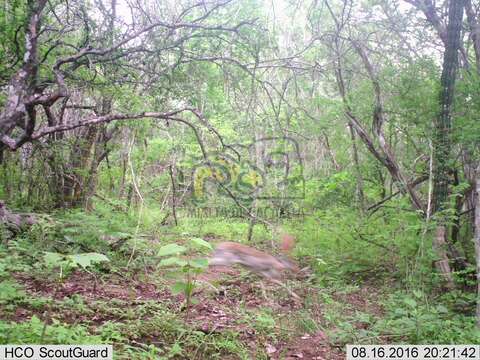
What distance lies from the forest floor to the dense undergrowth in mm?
17

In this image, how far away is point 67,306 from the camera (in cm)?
376

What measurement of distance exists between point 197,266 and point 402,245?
385 centimetres

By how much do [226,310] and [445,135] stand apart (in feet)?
11.4

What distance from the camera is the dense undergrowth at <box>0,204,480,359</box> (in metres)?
3.40

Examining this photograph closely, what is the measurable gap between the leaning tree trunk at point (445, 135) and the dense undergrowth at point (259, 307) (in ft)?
0.75

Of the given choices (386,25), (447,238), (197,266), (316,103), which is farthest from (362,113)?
(197,266)

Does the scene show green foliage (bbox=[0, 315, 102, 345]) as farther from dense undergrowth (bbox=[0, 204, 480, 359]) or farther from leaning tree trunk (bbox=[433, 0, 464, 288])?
leaning tree trunk (bbox=[433, 0, 464, 288])

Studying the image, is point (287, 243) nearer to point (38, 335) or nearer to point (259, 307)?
point (259, 307)

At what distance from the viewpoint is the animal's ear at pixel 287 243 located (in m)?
8.74

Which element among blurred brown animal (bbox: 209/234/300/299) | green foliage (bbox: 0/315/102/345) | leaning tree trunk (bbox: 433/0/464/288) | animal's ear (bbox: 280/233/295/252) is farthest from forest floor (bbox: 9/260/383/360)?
animal's ear (bbox: 280/233/295/252)

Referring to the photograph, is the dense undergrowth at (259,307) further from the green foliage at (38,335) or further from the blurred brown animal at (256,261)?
the blurred brown animal at (256,261)

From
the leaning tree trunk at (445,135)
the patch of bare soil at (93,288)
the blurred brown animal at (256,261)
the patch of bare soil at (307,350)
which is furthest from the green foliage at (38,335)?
the leaning tree trunk at (445,135)

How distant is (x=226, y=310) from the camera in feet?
14.8

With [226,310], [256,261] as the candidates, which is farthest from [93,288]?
[256,261]
